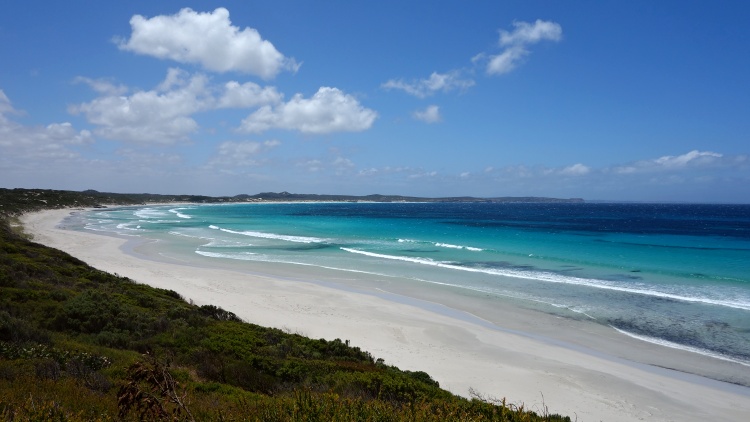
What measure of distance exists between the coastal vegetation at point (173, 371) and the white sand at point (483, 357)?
5.34 ft

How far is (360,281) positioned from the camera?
24375 millimetres

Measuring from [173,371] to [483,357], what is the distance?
8648mm

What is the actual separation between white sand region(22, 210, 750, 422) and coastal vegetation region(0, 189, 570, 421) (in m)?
1.63

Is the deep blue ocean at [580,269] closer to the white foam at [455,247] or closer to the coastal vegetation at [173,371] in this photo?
the white foam at [455,247]

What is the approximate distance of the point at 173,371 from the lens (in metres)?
7.39

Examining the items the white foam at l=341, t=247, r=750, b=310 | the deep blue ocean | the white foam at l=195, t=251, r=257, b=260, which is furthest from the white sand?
the white foam at l=195, t=251, r=257, b=260

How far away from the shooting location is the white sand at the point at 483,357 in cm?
1010

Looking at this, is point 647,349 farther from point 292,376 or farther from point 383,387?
point 292,376

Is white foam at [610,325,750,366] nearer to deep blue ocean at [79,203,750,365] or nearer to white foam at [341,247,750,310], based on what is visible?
deep blue ocean at [79,203,750,365]

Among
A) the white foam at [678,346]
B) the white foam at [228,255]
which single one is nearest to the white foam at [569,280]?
the white foam at [678,346]

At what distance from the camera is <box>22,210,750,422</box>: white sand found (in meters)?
10.1

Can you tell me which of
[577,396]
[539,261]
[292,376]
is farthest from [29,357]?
[539,261]

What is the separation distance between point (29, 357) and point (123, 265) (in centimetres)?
2210

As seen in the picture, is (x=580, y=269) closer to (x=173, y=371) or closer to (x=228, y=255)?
(x=228, y=255)
